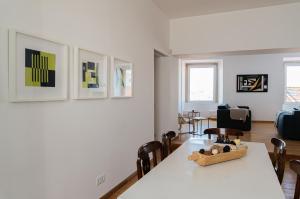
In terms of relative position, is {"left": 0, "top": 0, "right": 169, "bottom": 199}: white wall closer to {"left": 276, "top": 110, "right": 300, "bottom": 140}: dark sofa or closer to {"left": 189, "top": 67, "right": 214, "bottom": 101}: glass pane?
{"left": 276, "top": 110, "right": 300, "bottom": 140}: dark sofa

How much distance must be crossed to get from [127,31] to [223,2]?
2.06 m

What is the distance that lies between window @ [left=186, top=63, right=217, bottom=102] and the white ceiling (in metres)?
5.38

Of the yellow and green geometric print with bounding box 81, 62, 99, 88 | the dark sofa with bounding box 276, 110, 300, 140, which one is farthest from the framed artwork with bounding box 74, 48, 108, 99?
the dark sofa with bounding box 276, 110, 300, 140

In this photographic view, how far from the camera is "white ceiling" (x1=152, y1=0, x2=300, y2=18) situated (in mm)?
4034

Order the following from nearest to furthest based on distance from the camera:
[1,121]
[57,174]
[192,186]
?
1. [192,186]
2. [1,121]
3. [57,174]

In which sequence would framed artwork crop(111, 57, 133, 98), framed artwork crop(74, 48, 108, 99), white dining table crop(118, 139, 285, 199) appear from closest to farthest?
white dining table crop(118, 139, 285, 199) → framed artwork crop(74, 48, 108, 99) → framed artwork crop(111, 57, 133, 98)

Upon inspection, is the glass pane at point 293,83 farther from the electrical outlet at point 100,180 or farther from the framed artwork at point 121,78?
the electrical outlet at point 100,180

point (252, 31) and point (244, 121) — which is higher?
point (252, 31)

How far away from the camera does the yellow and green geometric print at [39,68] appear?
1666mm

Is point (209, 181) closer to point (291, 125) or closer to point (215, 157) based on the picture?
point (215, 157)

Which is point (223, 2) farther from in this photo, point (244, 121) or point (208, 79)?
point (208, 79)

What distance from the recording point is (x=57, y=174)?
1.96m

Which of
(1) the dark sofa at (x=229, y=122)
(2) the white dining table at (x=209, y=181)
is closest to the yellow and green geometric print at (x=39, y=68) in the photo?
(2) the white dining table at (x=209, y=181)

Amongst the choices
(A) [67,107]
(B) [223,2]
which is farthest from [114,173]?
(B) [223,2]
